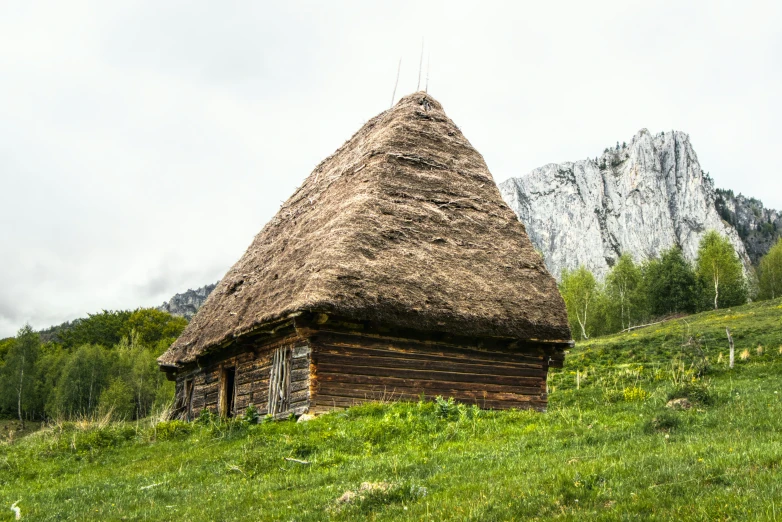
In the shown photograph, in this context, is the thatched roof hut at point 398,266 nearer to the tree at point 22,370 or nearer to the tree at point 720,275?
the tree at point 22,370

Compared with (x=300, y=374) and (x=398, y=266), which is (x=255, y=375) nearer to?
(x=300, y=374)

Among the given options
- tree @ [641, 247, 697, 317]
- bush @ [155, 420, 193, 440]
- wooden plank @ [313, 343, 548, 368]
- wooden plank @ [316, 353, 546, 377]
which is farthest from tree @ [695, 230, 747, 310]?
bush @ [155, 420, 193, 440]

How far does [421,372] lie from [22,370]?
55150 mm

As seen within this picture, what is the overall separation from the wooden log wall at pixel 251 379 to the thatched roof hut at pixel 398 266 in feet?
0.61

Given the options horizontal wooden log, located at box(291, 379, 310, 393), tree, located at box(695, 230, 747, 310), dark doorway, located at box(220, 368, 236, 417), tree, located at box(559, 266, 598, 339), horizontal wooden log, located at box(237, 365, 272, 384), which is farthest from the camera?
tree, located at box(559, 266, 598, 339)

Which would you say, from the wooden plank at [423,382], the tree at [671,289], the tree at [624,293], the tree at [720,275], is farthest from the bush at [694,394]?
the tree at [671,289]

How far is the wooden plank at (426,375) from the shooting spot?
14555mm

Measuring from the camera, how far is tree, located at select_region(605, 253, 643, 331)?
71.9 m

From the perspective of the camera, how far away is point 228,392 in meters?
19.1

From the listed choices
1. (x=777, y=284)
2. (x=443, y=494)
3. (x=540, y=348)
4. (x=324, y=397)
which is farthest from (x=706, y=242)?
(x=443, y=494)

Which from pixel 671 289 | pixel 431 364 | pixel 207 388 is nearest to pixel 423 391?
pixel 431 364

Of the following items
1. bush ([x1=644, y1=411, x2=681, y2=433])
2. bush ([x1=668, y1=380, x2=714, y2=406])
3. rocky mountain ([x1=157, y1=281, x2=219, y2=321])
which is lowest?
bush ([x1=644, y1=411, x2=681, y2=433])

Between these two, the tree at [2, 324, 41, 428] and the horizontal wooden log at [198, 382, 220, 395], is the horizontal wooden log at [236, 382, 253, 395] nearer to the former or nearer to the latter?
the horizontal wooden log at [198, 382, 220, 395]

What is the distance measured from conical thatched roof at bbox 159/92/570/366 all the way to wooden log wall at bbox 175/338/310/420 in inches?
31.1
